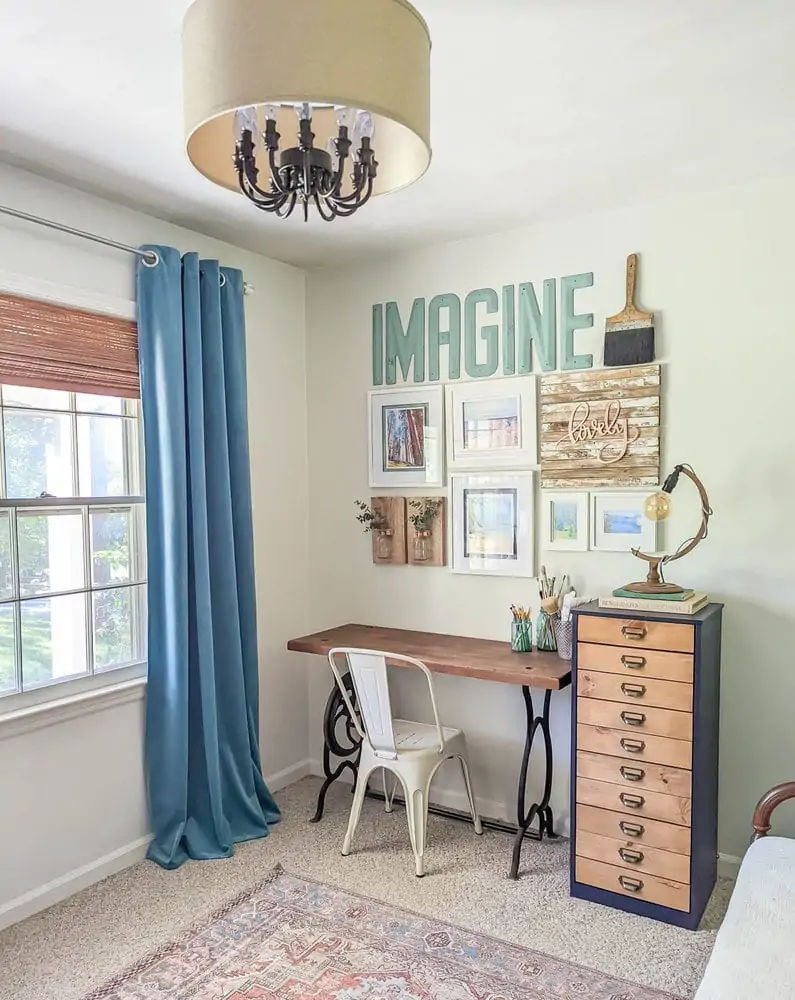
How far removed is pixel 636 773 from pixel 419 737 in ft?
3.02

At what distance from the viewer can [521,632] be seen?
125 inches

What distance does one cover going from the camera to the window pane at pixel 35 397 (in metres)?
2.71

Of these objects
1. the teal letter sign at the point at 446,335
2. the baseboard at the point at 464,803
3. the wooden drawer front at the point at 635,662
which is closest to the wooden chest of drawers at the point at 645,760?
the wooden drawer front at the point at 635,662

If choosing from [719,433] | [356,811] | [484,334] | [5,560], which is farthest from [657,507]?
[5,560]

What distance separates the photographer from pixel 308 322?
154 inches

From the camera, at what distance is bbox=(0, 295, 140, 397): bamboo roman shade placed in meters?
2.60

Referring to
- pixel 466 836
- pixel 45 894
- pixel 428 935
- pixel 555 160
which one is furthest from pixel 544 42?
pixel 45 894

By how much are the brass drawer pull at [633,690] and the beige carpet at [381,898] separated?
753 mm

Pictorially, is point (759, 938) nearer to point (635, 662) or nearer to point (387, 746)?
point (635, 662)

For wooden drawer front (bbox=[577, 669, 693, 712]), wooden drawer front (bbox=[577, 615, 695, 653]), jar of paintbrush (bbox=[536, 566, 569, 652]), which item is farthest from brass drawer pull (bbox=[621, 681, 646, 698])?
jar of paintbrush (bbox=[536, 566, 569, 652])

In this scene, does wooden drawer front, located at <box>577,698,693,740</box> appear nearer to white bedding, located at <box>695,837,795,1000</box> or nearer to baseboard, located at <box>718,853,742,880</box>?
white bedding, located at <box>695,837,795,1000</box>

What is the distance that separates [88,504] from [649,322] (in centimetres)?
226

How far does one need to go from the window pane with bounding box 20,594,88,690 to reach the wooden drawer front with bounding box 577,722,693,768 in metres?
1.88

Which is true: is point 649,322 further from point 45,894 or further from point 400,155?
point 45,894
